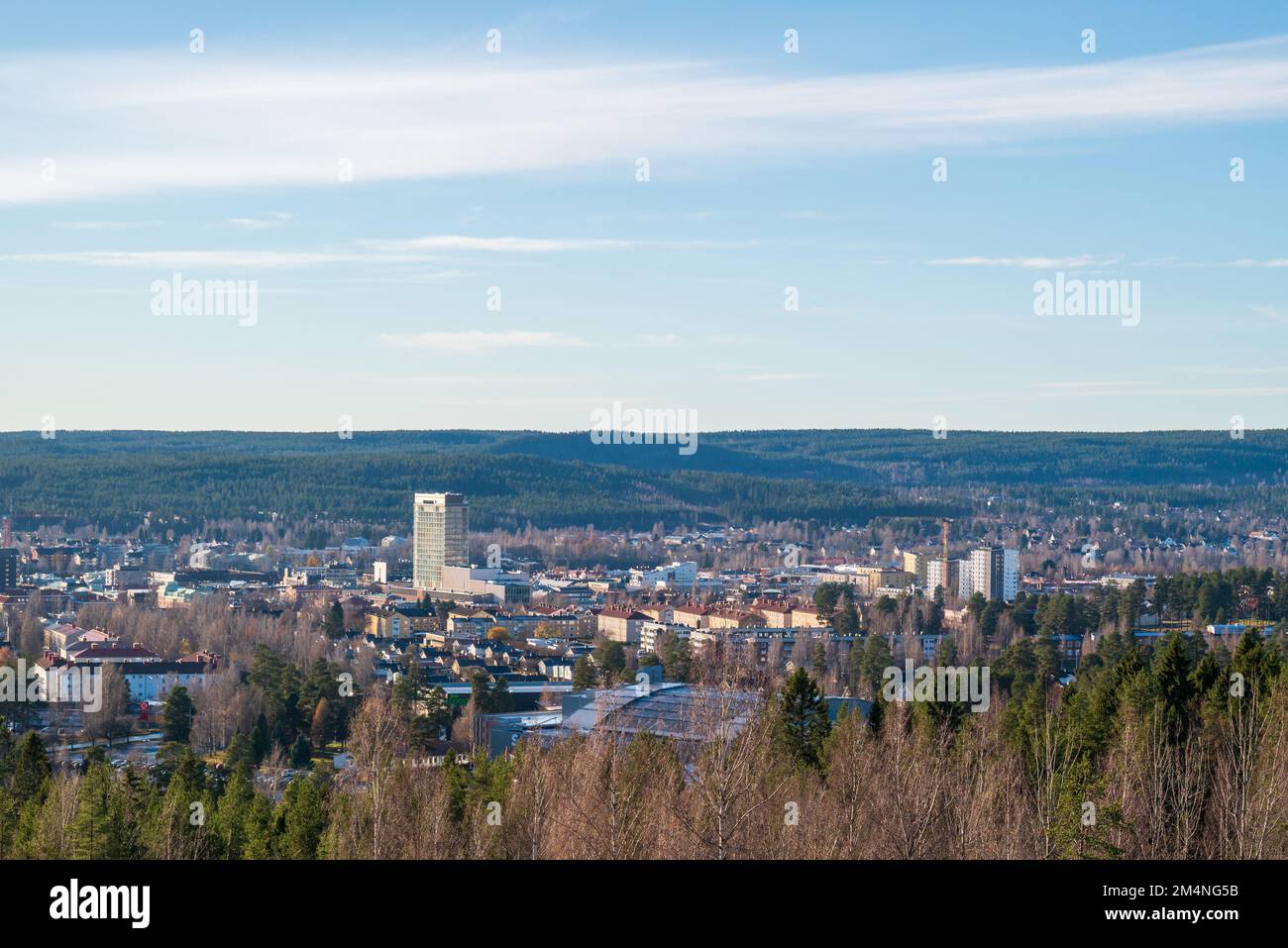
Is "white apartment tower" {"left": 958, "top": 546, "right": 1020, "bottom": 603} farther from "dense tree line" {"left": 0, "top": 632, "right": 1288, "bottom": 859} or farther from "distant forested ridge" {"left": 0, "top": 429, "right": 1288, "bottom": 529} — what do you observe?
"dense tree line" {"left": 0, "top": 632, "right": 1288, "bottom": 859}

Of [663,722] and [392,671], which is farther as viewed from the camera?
[392,671]

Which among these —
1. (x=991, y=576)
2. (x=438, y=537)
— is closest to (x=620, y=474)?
(x=438, y=537)

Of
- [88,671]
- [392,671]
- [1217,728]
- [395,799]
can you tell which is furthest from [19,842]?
[392,671]

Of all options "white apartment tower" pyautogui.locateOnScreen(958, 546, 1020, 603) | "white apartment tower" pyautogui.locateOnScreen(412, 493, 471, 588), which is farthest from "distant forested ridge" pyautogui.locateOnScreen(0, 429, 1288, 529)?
"white apartment tower" pyautogui.locateOnScreen(958, 546, 1020, 603)

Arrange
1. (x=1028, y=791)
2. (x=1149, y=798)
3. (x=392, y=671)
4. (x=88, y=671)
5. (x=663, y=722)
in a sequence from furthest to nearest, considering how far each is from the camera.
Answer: (x=392, y=671) < (x=88, y=671) < (x=663, y=722) < (x=1028, y=791) < (x=1149, y=798)

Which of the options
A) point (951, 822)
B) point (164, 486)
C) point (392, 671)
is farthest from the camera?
point (164, 486)
